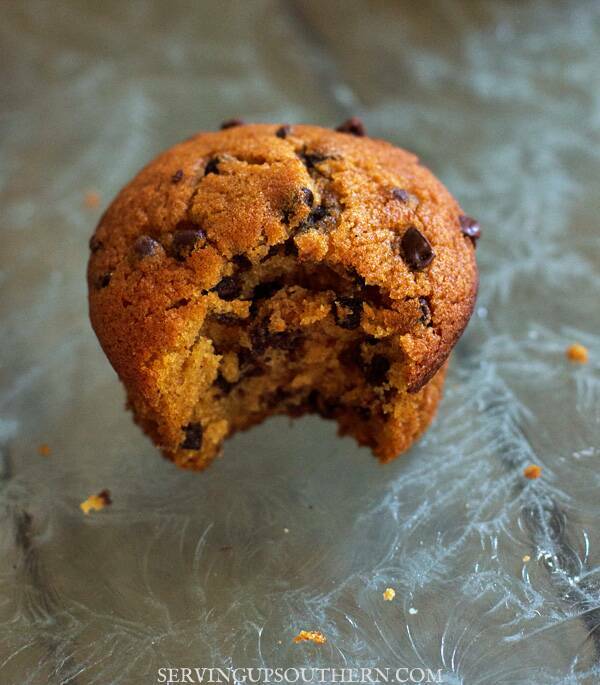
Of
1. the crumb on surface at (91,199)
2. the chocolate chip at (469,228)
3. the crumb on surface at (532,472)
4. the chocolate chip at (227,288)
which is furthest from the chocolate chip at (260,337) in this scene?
the crumb on surface at (91,199)

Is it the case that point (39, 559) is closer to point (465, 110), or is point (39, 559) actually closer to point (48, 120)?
point (48, 120)

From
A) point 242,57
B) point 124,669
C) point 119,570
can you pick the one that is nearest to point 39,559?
point 119,570

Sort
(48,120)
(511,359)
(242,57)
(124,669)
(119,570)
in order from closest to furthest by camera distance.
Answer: (124,669) < (119,570) < (511,359) < (48,120) < (242,57)

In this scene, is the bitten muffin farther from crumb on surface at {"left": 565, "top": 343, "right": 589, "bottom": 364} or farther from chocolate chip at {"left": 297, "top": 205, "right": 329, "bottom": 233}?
crumb on surface at {"left": 565, "top": 343, "right": 589, "bottom": 364}

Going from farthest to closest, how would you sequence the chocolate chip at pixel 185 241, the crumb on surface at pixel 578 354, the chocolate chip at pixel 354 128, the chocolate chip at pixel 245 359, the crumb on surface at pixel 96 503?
1. the crumb on surface at pixel 578 354
2. the chocolate chip at pixel 354 128
3. the crumb on surface at pixel 96 503
4. the chocolate chip at pixel 245 359
5. the chocolate chip at pixel 185 241

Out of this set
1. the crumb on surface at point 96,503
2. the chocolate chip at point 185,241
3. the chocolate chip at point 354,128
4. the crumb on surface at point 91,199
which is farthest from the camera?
the crumb on surface at point 91,199

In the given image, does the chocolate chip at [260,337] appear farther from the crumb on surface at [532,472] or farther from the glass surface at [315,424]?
the crumb on surface at [532,472]
